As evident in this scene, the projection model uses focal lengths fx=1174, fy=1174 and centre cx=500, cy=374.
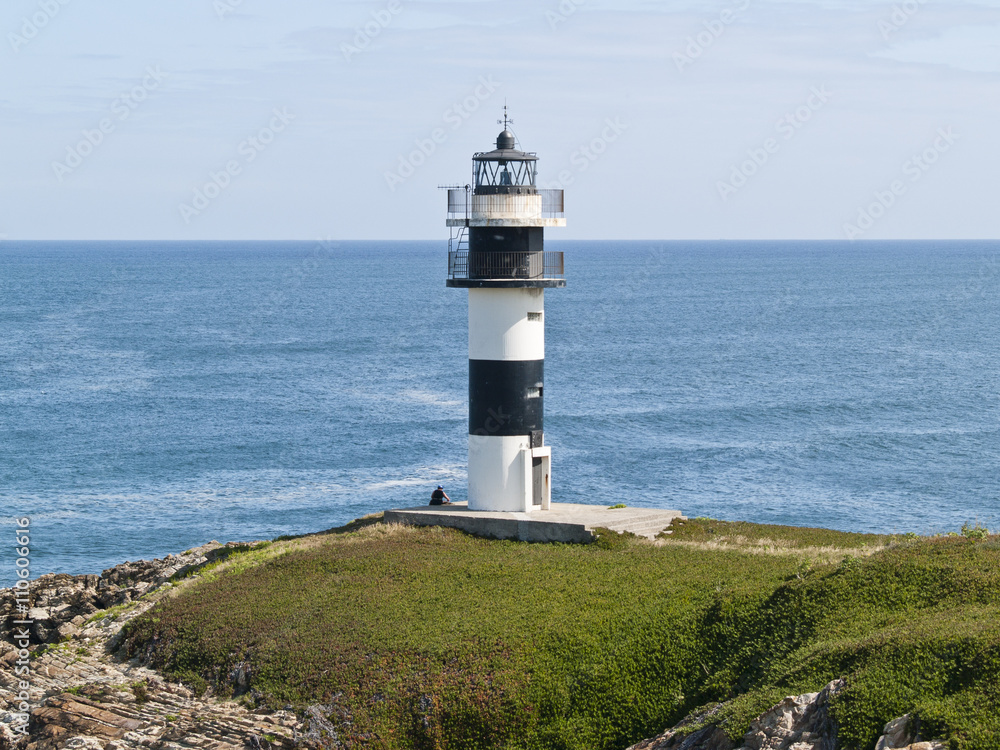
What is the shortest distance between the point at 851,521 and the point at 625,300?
318 ft

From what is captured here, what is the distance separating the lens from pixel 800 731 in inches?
559

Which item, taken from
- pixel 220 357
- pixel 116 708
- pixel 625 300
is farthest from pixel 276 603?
pixel 625 300

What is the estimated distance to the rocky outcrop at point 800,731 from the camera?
1330 cm

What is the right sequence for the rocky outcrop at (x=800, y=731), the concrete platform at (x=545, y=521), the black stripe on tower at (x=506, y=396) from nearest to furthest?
the rocky outcrop at (x=800, y=731), the concrete platform at (x=545, y=521), the black stripe on tower at (x=506, y=396)

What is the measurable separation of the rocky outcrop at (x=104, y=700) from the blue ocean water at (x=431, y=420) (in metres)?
12.9

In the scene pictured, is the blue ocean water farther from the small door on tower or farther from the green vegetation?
the green vegetation

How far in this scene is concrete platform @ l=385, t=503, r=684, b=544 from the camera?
25906 mm

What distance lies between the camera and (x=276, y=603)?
22.5 metres

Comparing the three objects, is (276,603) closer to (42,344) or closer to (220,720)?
(220,720)

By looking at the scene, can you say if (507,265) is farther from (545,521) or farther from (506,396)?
(545,521)

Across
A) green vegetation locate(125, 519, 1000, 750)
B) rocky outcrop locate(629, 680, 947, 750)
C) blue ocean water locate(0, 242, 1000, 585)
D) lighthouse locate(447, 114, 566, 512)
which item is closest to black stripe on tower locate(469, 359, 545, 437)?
lighthouse locate(447, 114, 566, 512)
